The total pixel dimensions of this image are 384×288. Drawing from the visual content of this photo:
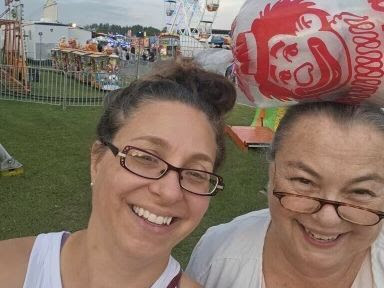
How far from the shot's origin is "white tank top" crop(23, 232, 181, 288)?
5.19 ft

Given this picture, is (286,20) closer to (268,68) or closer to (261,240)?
(268,68)

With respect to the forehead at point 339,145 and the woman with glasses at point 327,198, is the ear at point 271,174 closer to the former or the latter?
the woman with glasses at point 327,198

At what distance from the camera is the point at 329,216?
5.15ft

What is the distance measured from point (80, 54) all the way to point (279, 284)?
18216mm

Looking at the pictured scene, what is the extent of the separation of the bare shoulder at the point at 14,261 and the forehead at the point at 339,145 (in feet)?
3.38

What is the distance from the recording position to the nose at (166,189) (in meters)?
1.42

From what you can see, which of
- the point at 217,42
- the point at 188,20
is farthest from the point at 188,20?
the point at 217,42

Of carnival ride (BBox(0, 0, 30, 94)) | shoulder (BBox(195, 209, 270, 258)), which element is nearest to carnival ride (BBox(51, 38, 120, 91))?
carnival ride (BBox(0, 0, 30, 94))

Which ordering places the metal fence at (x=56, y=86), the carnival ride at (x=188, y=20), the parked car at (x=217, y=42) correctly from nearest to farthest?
the parked car at (x=217, y=42) → the metal fence at (x=56, y=86) → the carnival ride at (x=188, y=20)

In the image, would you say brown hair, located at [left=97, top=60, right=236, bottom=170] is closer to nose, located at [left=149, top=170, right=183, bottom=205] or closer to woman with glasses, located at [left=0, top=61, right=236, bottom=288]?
woman with glasses, located at [left=0, top=61, right=236, bottom=288]

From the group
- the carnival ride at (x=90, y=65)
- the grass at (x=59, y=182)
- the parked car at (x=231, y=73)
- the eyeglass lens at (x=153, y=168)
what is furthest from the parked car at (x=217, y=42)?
the eyeglass lens at (x=153, y=168)

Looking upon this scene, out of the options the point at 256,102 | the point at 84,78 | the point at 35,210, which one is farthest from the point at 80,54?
the point at 256,102

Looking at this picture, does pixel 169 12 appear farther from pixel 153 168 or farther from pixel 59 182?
pixel 153 168

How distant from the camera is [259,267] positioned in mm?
1840
